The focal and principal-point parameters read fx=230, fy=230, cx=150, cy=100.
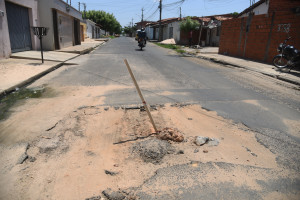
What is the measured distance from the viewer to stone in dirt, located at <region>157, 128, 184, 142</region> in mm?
3365

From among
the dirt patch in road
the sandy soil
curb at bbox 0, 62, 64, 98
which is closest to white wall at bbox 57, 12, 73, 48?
curb at bbox 0, 62, 64, 98

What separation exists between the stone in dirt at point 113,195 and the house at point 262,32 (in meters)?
11.3

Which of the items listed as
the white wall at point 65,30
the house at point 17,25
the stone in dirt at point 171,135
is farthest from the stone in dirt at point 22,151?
the white wall at point 65,30

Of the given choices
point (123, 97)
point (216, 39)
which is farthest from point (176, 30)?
point (123, 97)

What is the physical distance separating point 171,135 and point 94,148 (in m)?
1.12

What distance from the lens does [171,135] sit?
11.2 ft

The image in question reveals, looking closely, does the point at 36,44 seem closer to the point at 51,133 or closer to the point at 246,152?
the point at 51,133

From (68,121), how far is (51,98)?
1.60 m

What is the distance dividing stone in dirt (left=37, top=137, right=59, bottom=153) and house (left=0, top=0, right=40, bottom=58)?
8.55m

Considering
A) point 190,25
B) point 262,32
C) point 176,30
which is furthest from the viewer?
point 176,30

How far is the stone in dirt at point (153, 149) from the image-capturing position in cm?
291

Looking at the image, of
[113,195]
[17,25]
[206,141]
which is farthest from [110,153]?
[17,25]

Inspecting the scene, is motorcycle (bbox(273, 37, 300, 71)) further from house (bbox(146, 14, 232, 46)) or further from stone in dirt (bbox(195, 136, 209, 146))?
house (bbox(146, 14, 232, 46))

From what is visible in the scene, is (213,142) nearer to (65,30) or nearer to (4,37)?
(4,37)
